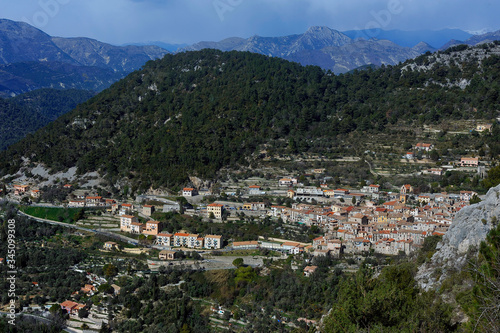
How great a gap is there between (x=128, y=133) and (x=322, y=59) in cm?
11390

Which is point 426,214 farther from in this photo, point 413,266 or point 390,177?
point 413,266

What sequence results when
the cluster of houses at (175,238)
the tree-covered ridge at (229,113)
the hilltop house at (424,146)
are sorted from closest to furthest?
1. the cluster of houses at (175,238)
2. the hilltop house at (424,146)
3. the tree-covered ridge at (229,113)

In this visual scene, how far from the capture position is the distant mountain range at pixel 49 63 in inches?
4943

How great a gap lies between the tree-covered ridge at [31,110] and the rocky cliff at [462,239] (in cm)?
6227

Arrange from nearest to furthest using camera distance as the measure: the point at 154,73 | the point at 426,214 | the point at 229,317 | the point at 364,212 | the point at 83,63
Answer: the point at 229,317 < the point at 426,214 < the point at 364,212 < the point at 154,73 < the point at 83,63

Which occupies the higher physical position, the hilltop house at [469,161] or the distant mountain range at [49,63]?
the distant mountain range at [49,63]

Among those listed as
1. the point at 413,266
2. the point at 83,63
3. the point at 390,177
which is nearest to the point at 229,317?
the point at 413,266

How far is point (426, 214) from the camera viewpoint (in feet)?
73.9

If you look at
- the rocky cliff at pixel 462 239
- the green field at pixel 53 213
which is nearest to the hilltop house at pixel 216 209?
the green field at pixel 53 213

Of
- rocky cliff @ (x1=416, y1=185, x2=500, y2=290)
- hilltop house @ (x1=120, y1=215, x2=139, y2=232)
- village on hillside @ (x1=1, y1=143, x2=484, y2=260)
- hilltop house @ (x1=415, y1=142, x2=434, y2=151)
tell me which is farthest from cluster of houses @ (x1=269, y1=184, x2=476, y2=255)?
hilltop house @ (x1=120, y1=215, x2=139, y2=232)

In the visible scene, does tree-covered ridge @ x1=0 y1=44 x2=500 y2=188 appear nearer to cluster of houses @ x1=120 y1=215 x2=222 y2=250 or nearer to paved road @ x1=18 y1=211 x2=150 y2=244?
paved road @ x1=18 y1=211 x2=150 y2=244

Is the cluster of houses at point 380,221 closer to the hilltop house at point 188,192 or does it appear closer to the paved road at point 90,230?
the hilltop house at point 188,192

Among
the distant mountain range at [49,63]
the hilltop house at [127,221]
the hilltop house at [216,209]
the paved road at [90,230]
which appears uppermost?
the distant mountain range at [49,63]

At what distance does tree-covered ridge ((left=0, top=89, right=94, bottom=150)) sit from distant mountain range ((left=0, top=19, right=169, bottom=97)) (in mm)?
20735
